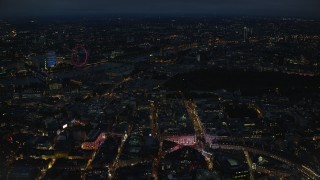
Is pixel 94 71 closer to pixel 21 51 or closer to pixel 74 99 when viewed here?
pixel 74 99

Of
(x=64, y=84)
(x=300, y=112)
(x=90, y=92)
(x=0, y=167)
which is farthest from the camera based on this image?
(x=64, y=84)

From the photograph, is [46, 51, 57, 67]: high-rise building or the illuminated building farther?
[46, 51, 57, 67]: high-rise building

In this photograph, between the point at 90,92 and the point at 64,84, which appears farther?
the point at 64,84

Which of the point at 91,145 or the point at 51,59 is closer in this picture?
the point at 91,145

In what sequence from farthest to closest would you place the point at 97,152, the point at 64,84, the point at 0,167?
the point at 64,84, the point at 97,152, the point at 0,167

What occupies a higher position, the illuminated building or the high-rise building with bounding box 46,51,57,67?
the high-rise building with bounding box 46,51,57,67

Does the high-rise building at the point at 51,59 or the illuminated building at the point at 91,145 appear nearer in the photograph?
the illuminated building at the point at 91,145

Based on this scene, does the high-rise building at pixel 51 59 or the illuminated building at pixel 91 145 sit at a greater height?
the high-rise building at pixel 51 59

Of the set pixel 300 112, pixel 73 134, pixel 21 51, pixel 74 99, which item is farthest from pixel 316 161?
pixel 21 51

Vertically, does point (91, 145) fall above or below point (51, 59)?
below

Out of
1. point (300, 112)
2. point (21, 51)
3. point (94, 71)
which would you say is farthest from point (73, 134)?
point (21, 51)
